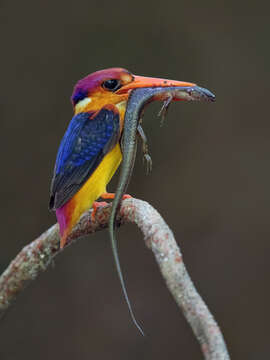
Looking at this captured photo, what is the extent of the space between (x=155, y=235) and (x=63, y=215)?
28 cm

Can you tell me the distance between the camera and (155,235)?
92cm

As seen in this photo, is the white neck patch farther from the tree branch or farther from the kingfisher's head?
the tree branch

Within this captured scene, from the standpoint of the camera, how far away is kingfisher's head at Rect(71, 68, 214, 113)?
122 centimetres

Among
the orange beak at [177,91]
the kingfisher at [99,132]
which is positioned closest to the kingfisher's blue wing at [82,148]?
the kingfisher at [99,132]

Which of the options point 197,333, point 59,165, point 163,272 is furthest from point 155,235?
point 59,165

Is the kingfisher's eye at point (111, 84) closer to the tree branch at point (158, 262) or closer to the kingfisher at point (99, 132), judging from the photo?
the kingfisher at point (99, 132)

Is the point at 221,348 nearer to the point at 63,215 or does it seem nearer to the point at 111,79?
the point at 63,215

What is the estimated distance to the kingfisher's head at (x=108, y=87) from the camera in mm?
1219

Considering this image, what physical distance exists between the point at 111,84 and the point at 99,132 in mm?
98

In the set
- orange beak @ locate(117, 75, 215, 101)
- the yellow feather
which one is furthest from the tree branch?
orange beak @ locate(117, 75, 215, 101)

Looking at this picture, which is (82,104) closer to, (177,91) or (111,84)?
(111,84)

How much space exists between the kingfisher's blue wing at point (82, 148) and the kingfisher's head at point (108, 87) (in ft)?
0.07

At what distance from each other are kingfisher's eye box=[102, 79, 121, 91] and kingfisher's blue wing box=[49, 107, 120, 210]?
4cm

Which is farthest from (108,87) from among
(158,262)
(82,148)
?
(158,262)
